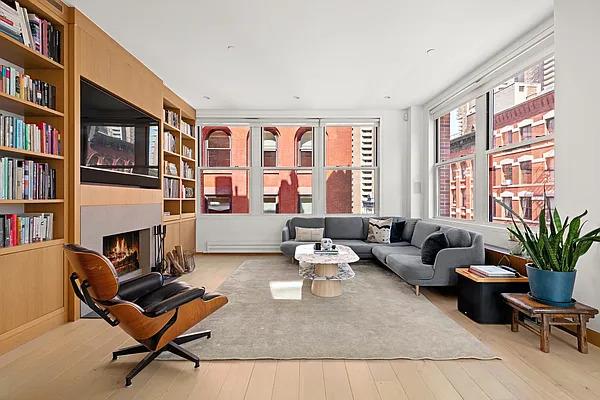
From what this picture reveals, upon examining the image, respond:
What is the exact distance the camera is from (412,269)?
14.4 feet

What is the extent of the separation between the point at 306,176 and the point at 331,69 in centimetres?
292

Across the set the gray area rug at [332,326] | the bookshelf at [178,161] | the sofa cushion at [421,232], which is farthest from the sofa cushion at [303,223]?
the gray area rug at [332,326]

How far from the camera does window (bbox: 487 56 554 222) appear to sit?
4.01m

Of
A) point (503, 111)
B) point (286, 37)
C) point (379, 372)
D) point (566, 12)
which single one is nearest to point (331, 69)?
point (286, 37)

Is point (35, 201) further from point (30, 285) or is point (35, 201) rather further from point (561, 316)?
point (561, 316)

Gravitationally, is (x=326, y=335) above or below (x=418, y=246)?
below

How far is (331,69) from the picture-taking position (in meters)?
5.20

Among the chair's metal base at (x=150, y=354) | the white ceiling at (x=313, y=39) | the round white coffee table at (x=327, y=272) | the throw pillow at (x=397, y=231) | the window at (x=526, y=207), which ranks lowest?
the chair's metal base at (x=150, y=354)

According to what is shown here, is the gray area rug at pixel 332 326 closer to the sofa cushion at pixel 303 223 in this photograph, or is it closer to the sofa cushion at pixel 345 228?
the sofa cushion at pixel 345 228

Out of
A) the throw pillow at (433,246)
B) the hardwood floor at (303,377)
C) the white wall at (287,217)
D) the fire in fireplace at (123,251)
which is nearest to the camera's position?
the hardwood floor at (303,377)

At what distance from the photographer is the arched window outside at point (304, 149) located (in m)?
7.80

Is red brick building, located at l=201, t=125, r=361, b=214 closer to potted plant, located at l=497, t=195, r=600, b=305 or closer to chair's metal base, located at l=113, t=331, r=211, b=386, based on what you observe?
potted plant, located at l=497, t=195, r=600, b=305

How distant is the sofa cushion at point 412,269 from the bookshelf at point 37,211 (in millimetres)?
3489

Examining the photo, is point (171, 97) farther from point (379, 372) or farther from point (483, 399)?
point (483, 399)
